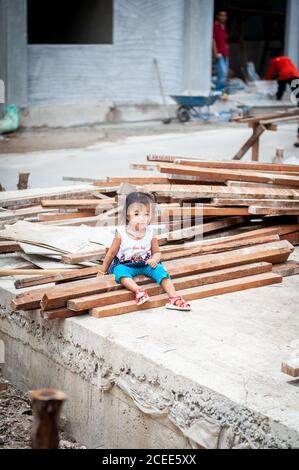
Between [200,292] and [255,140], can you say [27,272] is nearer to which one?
[200,292]

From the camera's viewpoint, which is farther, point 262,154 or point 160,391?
point 262,154

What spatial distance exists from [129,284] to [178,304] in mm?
351

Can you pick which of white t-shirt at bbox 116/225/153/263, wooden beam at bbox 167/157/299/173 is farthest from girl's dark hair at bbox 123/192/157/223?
wooden beam at bbox 167/157/299/173

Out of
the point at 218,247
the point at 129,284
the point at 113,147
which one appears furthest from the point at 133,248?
the point at 113,147

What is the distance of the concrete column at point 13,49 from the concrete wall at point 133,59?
486 mm

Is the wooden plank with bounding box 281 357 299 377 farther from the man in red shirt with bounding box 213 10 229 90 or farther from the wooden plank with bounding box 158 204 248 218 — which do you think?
the man in red shirt with bounding box 213 10 229 90

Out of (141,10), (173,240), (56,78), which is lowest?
(173,240)

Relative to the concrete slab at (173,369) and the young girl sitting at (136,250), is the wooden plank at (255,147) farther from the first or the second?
the young girl sitting at (136,250)

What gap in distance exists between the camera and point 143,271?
5.88 metres

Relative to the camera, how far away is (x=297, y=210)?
23.9 ft

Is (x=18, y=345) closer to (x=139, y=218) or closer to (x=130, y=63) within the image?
(x=139, y=218)

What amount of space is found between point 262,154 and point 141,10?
675 centimetres

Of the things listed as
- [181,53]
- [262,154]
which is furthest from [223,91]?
[262,154]

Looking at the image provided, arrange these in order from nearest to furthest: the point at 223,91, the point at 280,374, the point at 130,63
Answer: the point at 280,374 → the point at 130,63 → the point at 223,91
